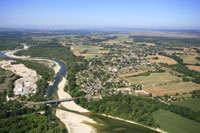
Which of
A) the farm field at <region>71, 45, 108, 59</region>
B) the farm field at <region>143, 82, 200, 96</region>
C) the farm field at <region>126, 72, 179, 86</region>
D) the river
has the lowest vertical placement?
the river

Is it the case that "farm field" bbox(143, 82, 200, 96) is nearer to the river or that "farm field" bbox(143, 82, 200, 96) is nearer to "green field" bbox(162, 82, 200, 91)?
"green field" bbox(162, 82, 200, 91)

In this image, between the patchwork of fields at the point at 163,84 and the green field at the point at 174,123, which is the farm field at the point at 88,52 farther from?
the green field at the point at 174,123

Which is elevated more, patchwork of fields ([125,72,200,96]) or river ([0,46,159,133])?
patchwork of fields ([125,72,200,96])

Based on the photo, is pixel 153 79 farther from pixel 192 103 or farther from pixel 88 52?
pixel 88 52

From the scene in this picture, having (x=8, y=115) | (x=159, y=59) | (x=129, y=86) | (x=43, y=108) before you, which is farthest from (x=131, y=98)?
(x=159, y=59)

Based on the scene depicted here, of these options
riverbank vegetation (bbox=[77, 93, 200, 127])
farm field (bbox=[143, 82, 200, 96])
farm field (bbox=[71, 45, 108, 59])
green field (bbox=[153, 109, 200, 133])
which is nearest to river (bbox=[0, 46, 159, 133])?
riverbank vegetation (bbox=[77, 93, 200, 127])

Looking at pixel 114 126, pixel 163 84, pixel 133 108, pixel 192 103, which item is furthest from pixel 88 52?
pixel 114 126

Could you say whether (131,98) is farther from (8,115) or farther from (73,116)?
(8,115)

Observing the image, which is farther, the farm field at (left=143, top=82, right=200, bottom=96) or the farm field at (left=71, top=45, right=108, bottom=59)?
the farm field at (left=71, top=45, right=108, bottom=59)

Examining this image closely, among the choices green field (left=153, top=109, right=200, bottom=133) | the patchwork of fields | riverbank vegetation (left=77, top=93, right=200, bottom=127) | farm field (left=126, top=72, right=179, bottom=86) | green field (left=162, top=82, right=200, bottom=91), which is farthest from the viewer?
farm field (left=126, top=72, right=179, bottom=86)
